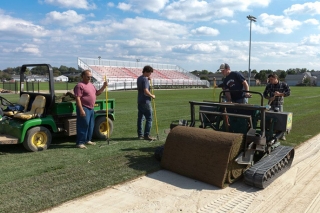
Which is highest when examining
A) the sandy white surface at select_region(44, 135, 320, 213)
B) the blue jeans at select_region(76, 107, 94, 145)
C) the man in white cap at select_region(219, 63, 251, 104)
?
the man in white cap at select_region(219, 63, 251, 104)

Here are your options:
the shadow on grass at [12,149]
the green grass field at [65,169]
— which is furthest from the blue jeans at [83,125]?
the shadow on grass at [12,149]

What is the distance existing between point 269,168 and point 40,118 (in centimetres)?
486

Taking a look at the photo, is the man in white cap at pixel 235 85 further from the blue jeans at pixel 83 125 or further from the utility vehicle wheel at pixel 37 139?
the utility vehicle wheel at pixel 37 139

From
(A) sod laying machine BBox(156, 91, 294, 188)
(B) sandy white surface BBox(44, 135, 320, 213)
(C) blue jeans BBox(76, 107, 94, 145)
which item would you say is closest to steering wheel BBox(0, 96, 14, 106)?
(C) blue jeans BBox(76, 107, 94, 145)

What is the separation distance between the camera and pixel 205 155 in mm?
4789

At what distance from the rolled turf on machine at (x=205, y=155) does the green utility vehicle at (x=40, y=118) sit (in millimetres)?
2776

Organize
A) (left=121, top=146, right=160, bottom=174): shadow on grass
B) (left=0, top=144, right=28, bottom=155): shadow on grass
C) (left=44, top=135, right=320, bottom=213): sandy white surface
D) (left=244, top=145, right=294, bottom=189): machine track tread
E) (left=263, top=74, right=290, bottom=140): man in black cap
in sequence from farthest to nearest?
(left=263, top=74, right=290, bottom=140): man in black cap < (left=0, top=144, right=28, bottom=155): shadow on grass < (left=121, top=146, right=160, bottom=174): shadow on grass < (left=244, top=145, right=294, bottom=189): machine track tread < (left=44, top=135, right=320, bottom=213): sandy white surface

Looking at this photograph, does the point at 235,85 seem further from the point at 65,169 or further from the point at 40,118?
the point at 40,118

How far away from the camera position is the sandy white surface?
3908mm

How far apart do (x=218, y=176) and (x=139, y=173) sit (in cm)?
137

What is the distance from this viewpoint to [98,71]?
5438 centimetres

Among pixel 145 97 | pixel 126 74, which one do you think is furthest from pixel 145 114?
pixel 126 74

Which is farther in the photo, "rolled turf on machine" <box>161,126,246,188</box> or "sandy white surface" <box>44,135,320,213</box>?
"rolled turf on machine" <box>161,126,246,188</box>

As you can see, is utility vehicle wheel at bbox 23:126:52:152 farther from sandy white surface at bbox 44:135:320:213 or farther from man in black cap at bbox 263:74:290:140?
man in black cap at bbox 263:74:290:140
